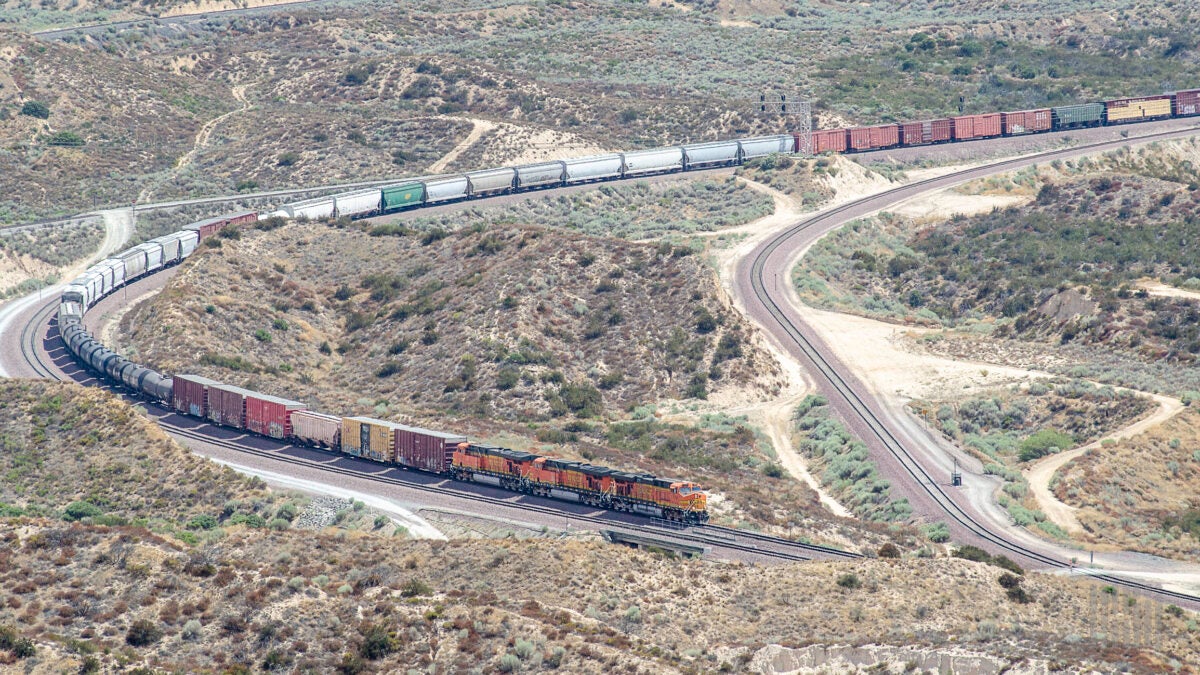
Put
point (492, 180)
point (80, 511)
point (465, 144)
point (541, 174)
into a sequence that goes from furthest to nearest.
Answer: point (465, 144), point (541, 174), point (492, 180), point (80, 511)

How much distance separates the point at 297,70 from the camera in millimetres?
152375

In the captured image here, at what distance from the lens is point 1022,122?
130250 millimetres

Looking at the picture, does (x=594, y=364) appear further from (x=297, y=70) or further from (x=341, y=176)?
(x=297, y=70)

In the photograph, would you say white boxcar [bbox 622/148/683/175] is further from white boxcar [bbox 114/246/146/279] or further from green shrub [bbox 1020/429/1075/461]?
green shrub [bbox 1020/429/1075/461]

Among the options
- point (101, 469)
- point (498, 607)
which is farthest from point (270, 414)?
point (498, 607)

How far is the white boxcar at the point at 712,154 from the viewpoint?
12194cm

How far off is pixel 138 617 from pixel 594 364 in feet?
137

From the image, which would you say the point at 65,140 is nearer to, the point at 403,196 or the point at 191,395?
the point at 403,196

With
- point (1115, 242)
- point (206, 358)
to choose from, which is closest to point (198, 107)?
point (206, 358)

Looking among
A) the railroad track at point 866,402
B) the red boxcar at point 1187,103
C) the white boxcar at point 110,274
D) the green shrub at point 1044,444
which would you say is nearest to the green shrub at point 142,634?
the railroad track at point 866,402

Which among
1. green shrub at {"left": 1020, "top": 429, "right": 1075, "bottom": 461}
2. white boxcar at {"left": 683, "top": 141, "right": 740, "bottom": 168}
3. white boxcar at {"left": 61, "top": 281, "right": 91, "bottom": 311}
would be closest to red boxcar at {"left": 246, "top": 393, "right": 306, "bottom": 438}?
white boxcar at {"left": 61, "top": 281, "right": 91, "bottom": 311}

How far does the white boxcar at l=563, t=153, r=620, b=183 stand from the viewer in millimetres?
117125

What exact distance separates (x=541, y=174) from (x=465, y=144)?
50.1 feet

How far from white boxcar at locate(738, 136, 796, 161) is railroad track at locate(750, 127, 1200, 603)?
11548 millimetres
